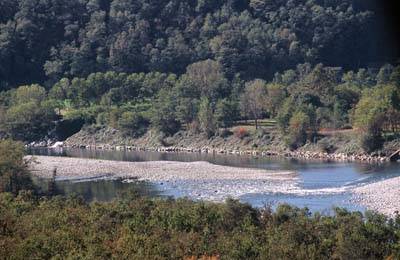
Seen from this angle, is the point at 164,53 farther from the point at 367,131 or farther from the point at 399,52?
the point at 367,131

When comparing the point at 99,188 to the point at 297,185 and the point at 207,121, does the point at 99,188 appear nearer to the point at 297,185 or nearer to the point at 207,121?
the point at 297,185

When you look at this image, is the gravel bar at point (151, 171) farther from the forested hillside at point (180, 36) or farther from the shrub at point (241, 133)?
the forested hillside at point (180, 36)

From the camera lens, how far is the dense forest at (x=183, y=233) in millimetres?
19734

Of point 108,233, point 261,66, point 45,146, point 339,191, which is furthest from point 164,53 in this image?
point 108,233

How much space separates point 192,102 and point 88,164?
1676 cm

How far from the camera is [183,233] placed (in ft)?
74.3

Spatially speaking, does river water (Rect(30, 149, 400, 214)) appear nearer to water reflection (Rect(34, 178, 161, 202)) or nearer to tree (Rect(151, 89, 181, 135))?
water reflection (Rect(34, 178, 161, 202))

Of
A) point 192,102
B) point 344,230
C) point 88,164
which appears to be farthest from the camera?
point 192,102

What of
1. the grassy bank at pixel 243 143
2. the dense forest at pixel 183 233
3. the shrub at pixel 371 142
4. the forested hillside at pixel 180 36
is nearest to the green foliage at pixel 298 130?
the grassy bank at pixel 243 143

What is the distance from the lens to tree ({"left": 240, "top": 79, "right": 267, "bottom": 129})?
6844 centimetres

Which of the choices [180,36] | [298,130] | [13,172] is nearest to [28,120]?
[298,130]

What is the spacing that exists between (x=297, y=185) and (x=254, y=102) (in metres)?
26.6

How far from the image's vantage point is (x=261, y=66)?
88188mm

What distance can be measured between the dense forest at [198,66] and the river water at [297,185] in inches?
229
